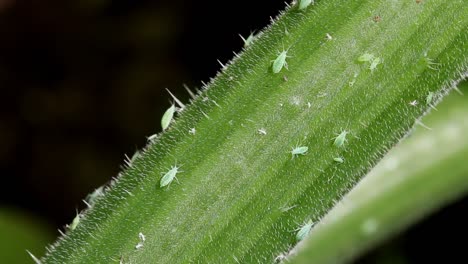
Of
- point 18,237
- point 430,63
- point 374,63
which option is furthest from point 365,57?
point 18,237

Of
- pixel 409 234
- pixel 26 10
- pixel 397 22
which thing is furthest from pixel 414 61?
pixel 26 10

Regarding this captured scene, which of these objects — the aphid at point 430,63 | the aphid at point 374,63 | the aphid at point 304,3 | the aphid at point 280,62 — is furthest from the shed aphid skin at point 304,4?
the aphid at point 430,63

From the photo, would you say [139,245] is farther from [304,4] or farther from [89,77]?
[89,77]

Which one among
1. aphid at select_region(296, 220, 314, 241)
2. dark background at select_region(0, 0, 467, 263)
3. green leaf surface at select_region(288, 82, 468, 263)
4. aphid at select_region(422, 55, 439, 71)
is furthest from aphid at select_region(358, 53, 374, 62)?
dark background at select_region(0, 0, 467, 263)

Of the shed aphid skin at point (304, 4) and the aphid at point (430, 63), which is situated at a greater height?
the shed aphid skin at point (304, 4)

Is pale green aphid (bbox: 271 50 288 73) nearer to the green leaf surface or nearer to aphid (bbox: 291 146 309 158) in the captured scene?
aphid (bbox: 291 146 309 158)

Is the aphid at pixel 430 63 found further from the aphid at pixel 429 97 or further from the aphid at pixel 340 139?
the aphid at pixel 340 139

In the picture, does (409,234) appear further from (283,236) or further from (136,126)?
(283,236)
